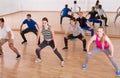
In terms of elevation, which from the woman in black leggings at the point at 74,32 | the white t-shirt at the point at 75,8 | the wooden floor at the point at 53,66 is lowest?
the wooden floor at the point at 53,66

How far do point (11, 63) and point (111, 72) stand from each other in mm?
2226

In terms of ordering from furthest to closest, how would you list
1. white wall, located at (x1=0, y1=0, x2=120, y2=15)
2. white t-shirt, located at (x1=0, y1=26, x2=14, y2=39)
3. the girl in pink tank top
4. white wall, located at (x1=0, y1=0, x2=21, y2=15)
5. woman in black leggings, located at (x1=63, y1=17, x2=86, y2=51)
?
1. white wall, located at (x1=0, y1=0, x2=21, y2=15)
2. white wall, located at (x1=0, y1=0, x2=120, y2=15)
3. woman in black leggings, located at (x1=63, y1=17, x2=86, y2=51)
4. white t-shirt, located at (x1=0, y1=26, x2=14, y2=39)
5. the girl in pink tank top

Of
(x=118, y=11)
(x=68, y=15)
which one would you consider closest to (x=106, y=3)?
(x=118, y=11)

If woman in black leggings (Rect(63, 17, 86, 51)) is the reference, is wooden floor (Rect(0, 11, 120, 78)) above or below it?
below

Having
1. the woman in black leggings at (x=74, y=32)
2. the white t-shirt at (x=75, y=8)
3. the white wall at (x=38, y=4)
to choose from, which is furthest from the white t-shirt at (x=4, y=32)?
the white wall at (x=38, y=4)

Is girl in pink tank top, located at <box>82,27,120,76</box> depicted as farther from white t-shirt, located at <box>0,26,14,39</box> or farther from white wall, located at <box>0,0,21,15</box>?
white wall, located at <box>0,0,21,15</box>

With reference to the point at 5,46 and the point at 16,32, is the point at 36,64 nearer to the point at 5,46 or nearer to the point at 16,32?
the point at 5,46

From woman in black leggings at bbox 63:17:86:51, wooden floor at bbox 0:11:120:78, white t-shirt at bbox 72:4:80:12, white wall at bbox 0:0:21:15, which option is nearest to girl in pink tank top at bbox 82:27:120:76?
wooden floor at bbox 0:11:120:78

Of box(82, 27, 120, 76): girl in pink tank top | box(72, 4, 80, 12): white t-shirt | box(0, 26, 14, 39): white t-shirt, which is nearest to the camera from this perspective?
box(82, 27, 120, 76): girl in pink tank top

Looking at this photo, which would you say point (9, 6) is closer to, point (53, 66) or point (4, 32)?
point (4, 32)

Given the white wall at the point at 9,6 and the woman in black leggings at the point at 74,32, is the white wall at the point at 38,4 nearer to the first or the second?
the white wall at the point at 9,6

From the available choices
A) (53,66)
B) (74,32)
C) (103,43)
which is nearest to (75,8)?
(74,32)

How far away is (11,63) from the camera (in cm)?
496

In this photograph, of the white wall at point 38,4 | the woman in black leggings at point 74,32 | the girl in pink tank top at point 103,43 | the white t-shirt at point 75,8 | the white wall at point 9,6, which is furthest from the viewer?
the white wall at point 9,6
